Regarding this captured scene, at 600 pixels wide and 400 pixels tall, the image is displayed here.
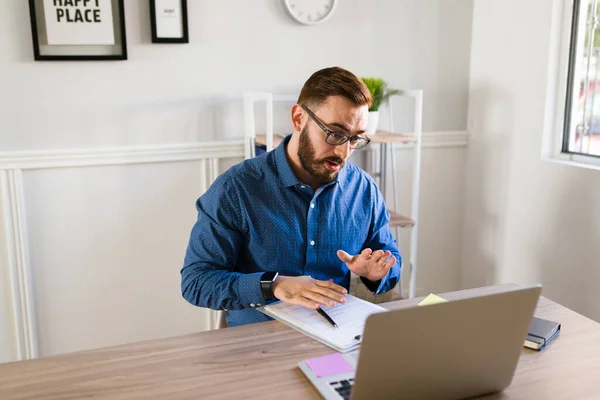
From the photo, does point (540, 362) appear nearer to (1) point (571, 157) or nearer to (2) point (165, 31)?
(1) point (571, 157)

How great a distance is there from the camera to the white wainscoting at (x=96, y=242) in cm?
232

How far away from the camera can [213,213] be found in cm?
156

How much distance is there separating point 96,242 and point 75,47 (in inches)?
31.6

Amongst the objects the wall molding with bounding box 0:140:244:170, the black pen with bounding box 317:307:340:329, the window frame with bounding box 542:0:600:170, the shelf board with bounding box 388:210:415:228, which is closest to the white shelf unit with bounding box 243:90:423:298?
the shelf board with bounding box 388:210:415:228

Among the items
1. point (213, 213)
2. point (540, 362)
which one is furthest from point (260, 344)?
point (540, 362)

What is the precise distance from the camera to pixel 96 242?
244 centimetres

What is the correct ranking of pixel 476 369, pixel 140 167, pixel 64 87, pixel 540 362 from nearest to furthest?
pixel 476 369
pixel 540 362
pixel 64 87
pixel 140 167

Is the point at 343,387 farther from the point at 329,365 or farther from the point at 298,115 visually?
the point at 298,115

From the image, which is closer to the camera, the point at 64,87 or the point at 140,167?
the point at 64,87

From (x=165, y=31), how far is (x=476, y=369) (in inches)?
73.6

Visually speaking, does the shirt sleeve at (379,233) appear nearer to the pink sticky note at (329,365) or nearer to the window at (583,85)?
the pink sticky note at (329,365)

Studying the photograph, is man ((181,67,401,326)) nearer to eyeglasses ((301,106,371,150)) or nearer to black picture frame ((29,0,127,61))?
eyeglasses ((301,106,371,150))

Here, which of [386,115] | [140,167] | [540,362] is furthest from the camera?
[386,115]

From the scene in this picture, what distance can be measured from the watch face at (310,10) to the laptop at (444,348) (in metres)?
1.85
